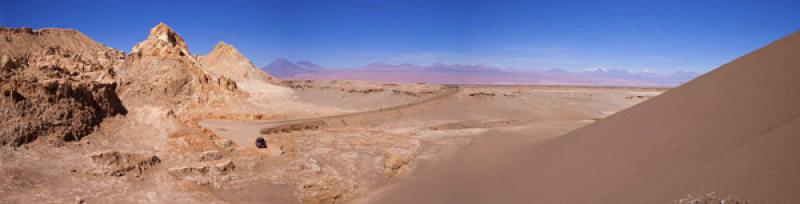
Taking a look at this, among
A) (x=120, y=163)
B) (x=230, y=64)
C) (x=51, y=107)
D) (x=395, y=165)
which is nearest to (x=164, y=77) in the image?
(x=51, y=107)

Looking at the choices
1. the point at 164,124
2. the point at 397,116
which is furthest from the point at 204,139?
the point at 397,116

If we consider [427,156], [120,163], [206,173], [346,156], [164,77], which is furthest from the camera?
[164,77]

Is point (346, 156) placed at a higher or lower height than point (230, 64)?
lower

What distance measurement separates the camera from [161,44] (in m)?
25.5

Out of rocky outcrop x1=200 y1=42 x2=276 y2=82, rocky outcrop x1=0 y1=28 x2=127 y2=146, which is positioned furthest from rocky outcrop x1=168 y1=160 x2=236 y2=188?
rocky outcrop x1=200 y1=42 x2=276 y2=82

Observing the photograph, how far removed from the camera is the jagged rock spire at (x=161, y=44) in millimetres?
24656

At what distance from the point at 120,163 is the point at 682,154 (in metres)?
8.07

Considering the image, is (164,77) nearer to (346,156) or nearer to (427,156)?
Answer: (346,156)

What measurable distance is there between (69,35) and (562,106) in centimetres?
3609

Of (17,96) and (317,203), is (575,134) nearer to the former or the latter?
(317,203)

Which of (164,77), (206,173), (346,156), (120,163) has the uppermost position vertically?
(164,77)

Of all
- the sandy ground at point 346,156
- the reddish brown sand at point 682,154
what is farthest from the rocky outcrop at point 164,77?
the reddish brown sand at point 682,154

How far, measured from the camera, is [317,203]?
25.8 feet

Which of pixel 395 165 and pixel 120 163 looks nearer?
pixel 120 163
